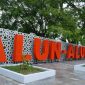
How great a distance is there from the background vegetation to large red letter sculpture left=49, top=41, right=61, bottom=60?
0.93 metres

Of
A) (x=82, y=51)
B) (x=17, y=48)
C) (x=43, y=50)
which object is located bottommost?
(x=82, y=51)

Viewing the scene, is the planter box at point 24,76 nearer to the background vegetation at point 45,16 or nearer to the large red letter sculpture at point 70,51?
the background vegetation at point 45,16

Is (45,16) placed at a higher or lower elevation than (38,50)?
higher

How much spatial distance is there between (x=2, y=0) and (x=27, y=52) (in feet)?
28.7

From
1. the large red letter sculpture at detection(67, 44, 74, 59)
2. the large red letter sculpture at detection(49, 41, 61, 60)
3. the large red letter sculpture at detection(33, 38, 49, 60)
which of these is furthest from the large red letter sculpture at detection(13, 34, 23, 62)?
the large red letter sculpture at detection(67, 44, 74, 59)

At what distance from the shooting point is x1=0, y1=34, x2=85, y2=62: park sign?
12914 millimetres

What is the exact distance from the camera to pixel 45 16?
20328 millimetres

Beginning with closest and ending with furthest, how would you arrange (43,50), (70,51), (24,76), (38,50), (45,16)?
1. (24,76)
2. (38,50)
3. (43,50)
4. (70,51)
5. (45,16)

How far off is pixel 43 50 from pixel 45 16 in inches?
222

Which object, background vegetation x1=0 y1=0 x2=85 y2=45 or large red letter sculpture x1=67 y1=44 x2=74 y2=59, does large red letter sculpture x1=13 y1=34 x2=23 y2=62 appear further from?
large red letter sculpture x1=67 y1=44 x2=74 y2=59

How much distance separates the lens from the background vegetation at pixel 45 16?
17.9 metres

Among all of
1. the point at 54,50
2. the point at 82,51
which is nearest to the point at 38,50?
the point at 54,50

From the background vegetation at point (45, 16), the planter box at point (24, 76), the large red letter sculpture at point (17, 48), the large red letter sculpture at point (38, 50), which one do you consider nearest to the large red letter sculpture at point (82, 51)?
the background vegetation at point (45, 16)

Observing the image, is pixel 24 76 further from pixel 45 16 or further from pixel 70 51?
pixel 45 16
